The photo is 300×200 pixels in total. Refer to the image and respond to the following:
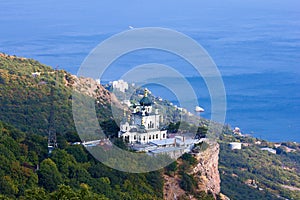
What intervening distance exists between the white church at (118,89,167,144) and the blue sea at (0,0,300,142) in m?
21.5

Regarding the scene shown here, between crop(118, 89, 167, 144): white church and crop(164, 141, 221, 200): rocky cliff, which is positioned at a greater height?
crop(118, 89, 167, 144): white church

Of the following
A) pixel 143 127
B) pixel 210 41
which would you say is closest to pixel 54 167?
pixel 143 127

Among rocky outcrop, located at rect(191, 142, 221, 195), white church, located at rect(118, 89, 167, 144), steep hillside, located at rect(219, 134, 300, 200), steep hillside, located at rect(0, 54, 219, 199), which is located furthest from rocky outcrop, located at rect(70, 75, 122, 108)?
white church, located at rect(118, 89, 167, 144)

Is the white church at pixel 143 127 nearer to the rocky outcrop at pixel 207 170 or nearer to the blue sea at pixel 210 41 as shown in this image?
the rocky outcrop at pixel 207 170

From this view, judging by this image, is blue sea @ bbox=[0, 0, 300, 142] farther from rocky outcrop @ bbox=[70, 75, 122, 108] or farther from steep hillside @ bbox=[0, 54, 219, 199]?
steep hillside @ bbox=[0, 54, 219, 199]

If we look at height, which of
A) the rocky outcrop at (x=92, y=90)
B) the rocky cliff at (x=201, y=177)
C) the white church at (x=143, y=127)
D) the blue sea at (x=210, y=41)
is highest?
the blue sea at (x=210, y=41)

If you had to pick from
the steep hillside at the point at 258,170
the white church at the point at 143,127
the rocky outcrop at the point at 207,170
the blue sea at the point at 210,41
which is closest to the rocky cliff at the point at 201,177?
the rocky outcrop at the point at 207,170

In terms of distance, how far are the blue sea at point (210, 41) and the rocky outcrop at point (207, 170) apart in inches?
796

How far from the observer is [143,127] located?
18.9m

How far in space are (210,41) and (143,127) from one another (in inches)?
2004

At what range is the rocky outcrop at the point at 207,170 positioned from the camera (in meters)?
18.6

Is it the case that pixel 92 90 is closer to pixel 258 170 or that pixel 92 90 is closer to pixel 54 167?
pixel 258 170

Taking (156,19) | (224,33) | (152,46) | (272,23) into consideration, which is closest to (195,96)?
(152,46)

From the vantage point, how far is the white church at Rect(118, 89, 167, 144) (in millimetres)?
18922
